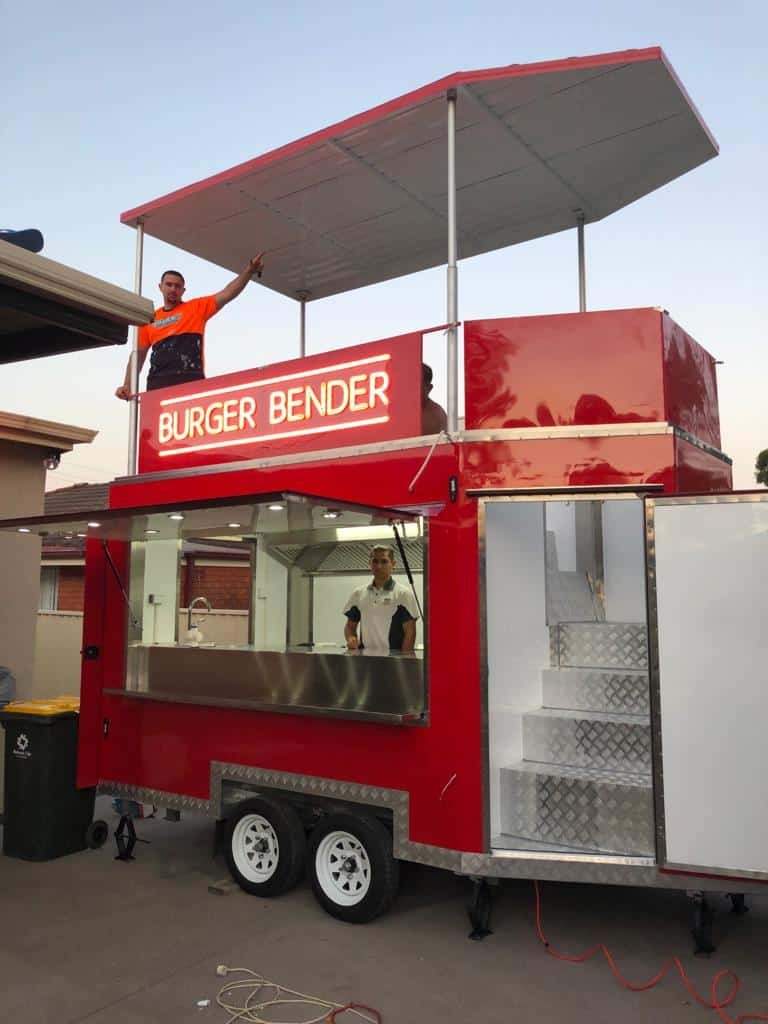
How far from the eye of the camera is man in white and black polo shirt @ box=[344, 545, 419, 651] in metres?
5.23

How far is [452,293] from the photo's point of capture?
4.71 meters

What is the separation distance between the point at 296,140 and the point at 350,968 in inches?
192

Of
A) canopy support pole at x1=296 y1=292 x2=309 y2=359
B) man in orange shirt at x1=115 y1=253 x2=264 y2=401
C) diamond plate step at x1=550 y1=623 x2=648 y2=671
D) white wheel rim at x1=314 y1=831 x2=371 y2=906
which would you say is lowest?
white wheel rim at x1=314 y1=831 x2=371 y2=906

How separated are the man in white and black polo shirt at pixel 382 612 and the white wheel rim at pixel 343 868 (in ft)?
3.99

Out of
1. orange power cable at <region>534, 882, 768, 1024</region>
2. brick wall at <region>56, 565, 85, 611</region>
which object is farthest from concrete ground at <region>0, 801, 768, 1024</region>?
brick wall at <region>56, 565, 85, 611</region>

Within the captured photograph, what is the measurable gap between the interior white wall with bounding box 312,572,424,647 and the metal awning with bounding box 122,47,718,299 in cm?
289

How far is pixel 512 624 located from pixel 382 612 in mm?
1128

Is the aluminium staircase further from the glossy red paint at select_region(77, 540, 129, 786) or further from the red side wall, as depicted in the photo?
the glossy red paint at select_region(77, 540, 129, 786)

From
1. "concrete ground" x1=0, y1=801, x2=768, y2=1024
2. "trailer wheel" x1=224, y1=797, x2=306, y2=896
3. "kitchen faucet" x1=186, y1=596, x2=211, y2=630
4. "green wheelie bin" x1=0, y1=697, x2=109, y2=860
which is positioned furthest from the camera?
"kitchen faucet" x1=186, y1=596, x2=211, y2=630

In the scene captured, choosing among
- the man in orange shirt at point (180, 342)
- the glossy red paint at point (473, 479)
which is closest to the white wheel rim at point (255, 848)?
the glossy red paint at point (473, 479)

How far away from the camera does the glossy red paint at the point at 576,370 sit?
4477 millimetres

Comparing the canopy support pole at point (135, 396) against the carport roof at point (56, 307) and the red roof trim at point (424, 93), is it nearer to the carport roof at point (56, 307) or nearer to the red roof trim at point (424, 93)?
the red roof trim at point (424, 93)

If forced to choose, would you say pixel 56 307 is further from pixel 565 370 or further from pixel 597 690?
pixel 597 690

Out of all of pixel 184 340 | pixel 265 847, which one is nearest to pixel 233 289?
pixel 184 340
